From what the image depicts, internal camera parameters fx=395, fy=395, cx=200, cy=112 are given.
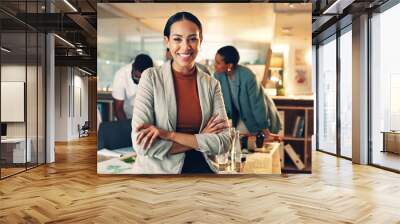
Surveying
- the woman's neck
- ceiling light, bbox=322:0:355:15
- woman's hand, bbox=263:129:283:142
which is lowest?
woman's hand, bbox=263:129:283:142

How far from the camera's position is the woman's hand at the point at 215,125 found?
635 cm

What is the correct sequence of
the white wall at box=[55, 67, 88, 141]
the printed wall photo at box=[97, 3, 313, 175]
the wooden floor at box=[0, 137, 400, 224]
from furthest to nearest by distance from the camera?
1. the white wall at box=[55, 67, 88, 141]
2. the printed wall photo at box=[97, 3, 313, 175]
3. the wooden floor at box=[0, 137, 400, 224]

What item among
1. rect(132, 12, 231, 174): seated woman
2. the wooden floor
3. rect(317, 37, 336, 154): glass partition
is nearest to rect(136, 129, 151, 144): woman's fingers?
rect(132, 12, 231, 174): seated woman

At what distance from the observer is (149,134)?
6.30 meters

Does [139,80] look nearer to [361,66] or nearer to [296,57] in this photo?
[296,57]

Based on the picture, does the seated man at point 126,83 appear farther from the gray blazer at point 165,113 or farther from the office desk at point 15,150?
the office desk at point 15,150

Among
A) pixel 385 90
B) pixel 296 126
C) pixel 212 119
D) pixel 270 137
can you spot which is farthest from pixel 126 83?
pixel 385 90

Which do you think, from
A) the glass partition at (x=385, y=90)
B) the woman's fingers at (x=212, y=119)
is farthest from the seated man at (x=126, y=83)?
the glass partition at (x=385, y=90)

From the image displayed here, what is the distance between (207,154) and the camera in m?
6.40

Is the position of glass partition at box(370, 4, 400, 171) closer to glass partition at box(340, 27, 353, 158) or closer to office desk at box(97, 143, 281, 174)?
glass partition at box(340, 27, 353, 158)

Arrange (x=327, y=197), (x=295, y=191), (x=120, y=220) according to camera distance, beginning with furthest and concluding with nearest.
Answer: (x=295, y=191)
(x=327, y=197)
(x=120, y=220)

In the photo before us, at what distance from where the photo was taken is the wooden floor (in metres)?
4.09

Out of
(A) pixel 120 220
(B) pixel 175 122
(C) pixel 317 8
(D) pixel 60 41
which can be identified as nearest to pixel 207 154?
(B) pixel 175 122

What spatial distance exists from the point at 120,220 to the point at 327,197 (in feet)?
8.68
